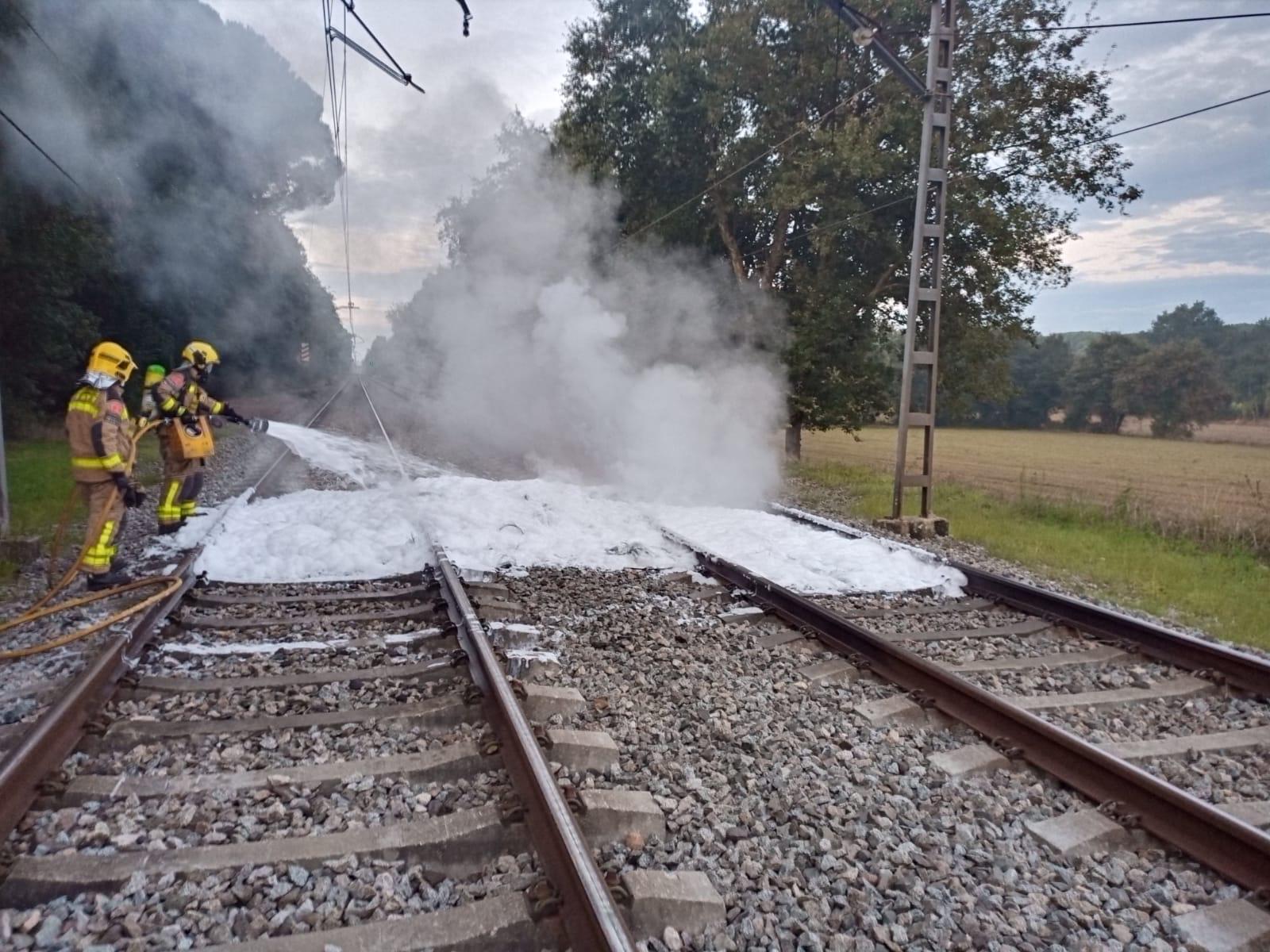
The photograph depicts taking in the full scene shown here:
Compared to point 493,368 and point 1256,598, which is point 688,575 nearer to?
point 1256,598

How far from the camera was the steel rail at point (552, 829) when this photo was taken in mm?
2236

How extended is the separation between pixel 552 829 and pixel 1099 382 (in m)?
62.6

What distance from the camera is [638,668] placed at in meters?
4.64

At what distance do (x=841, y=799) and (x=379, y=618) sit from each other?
3237mm

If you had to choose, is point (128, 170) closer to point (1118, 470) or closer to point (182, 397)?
point (182, 397)

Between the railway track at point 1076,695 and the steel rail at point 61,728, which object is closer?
the steel rail at point 61,728

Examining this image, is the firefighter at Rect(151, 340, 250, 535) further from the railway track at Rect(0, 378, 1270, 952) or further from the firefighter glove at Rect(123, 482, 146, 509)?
the railway track at Rect(0, 378, 1270, 952)

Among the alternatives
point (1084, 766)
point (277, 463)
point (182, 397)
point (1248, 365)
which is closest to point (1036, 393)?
point (1248, 365)

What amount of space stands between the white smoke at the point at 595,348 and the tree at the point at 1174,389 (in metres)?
38.7

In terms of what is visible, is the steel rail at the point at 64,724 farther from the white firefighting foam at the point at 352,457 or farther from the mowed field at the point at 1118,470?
the mowed field at the point at 1118,470

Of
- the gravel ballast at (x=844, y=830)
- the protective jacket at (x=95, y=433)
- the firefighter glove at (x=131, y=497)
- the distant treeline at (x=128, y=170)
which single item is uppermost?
the distant treeline at (x=128, y=170)

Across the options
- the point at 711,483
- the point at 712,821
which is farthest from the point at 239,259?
the point at 712,821

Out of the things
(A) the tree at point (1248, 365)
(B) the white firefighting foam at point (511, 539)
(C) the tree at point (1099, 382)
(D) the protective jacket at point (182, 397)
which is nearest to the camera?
(B) the white firefighting foam at point (511, 539)

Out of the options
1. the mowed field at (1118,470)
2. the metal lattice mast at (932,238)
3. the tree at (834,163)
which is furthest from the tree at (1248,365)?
the metal lattice mast at (932,238)
